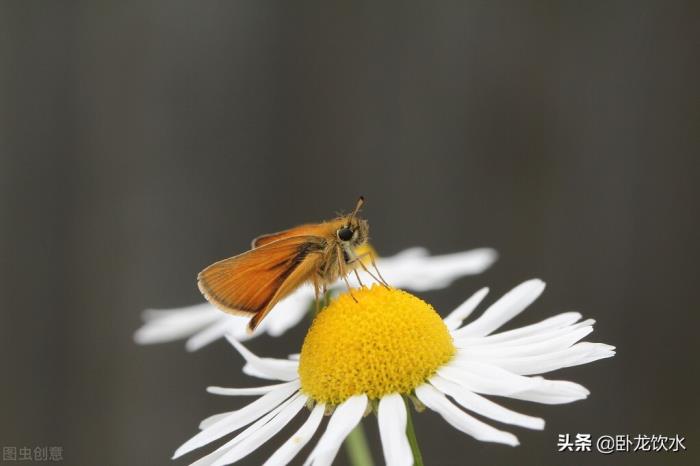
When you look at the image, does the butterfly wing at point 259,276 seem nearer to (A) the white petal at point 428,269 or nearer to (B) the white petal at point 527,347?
(B) the white petal at point 527,347

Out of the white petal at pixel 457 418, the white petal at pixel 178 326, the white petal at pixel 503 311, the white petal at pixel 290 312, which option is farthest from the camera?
the white petal at pixel 178 326

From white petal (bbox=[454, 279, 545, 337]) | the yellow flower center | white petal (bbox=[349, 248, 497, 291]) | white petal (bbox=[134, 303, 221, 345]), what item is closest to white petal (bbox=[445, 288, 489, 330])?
white petal (bbox=[454, 279, 545, 337])

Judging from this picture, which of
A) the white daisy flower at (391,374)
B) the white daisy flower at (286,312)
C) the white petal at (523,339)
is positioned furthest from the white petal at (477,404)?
the white daisy flower at (286,312)

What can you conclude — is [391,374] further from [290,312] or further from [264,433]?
[290,312]

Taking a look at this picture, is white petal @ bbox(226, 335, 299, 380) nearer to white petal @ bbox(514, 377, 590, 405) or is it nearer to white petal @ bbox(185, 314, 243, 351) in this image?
white petal @ bbox(514, 377, 590, 405)

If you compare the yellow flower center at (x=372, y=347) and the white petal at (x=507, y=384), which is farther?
the yellow flower center at (x=372, y=347)

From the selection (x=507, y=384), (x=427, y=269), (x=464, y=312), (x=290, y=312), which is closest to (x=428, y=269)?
(x=427, y=269)
